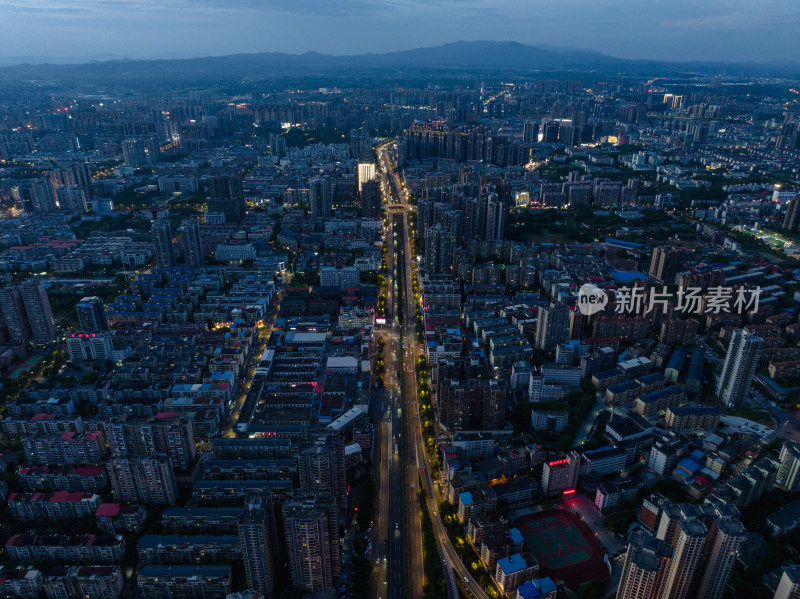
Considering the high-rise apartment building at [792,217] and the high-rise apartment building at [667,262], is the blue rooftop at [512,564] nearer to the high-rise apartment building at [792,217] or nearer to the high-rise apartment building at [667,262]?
the high-rise apartment building at [667,262]

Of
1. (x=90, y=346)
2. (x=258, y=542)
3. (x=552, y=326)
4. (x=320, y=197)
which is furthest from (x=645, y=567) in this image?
(x=320, y=197)

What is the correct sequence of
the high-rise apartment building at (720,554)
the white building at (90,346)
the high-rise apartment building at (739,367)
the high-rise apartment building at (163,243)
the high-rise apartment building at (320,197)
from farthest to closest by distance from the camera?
the high-rise apartment building at (320,197)
the high-rise apartment building at (163,243)
the white building at (90,346)
the high-rise apartment building at (739,367)
the high-rise apartment building at (720,554)

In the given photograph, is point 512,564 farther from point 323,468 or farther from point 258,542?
point 258,542

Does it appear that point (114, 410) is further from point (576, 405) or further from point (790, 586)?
point (790, 586)

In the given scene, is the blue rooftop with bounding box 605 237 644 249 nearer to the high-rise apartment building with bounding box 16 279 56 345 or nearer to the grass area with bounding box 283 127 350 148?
the high-rise apartment building with bounding box 16 279 56 345

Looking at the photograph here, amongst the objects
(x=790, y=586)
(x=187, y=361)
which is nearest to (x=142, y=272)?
(x=187, y=361)

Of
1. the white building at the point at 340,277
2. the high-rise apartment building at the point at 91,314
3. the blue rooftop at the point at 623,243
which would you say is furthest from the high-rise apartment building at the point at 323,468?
the blue rooftop at the point at 623,243
